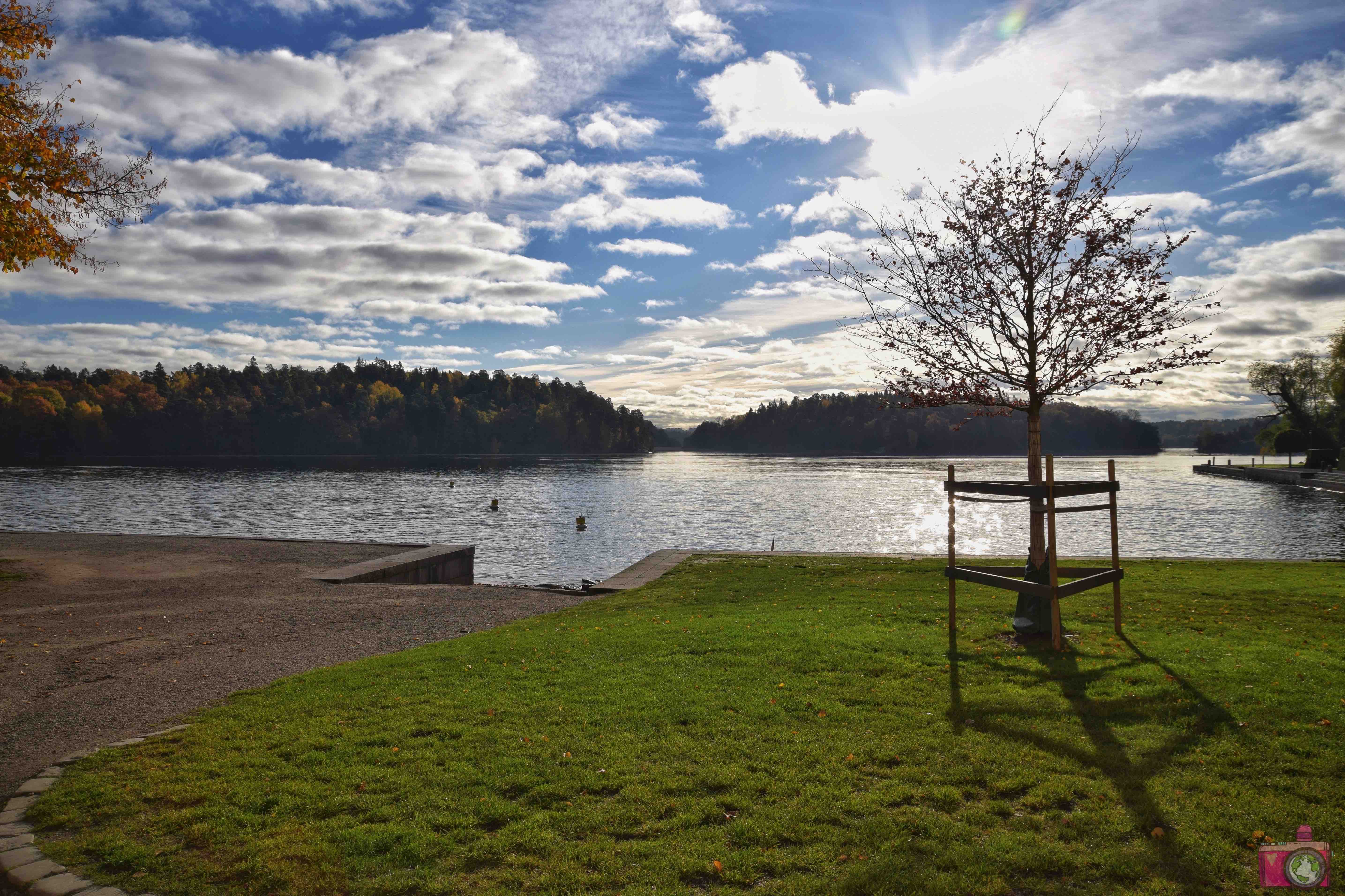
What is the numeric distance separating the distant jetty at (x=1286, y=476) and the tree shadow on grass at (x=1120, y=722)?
7269cm

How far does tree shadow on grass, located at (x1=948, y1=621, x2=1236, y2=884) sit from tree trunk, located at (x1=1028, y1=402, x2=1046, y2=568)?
1.46 meters

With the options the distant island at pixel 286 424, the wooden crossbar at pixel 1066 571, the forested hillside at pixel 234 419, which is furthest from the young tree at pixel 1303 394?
the forested hillside at pixel 234 419

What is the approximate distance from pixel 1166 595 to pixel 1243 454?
230 meters

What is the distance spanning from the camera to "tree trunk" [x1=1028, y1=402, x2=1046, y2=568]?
8.80 metres

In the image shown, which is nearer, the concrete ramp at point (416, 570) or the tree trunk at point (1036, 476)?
the tree trunk at point (1036, 476)

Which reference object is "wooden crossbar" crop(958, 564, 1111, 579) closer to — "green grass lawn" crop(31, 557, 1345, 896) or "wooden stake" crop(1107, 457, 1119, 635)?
"wooden stake" crop(1107, 457, 1119, 635)

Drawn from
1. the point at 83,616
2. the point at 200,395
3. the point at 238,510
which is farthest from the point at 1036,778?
the point at 200,395

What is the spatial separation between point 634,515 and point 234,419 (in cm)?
15563

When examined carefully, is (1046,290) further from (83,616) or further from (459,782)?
(83,616)

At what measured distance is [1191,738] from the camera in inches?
219

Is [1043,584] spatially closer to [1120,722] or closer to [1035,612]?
[1035,612]

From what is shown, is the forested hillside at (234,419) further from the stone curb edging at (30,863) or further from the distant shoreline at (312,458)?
the stone curb edging at (30,863)

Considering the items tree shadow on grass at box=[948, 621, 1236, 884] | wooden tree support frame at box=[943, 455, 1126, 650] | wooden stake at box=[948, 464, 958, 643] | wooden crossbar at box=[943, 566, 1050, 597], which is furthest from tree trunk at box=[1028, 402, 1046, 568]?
tree shadow on grass at box=[948, 621, 1236, 884]

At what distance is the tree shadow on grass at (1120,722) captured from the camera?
4.48m
